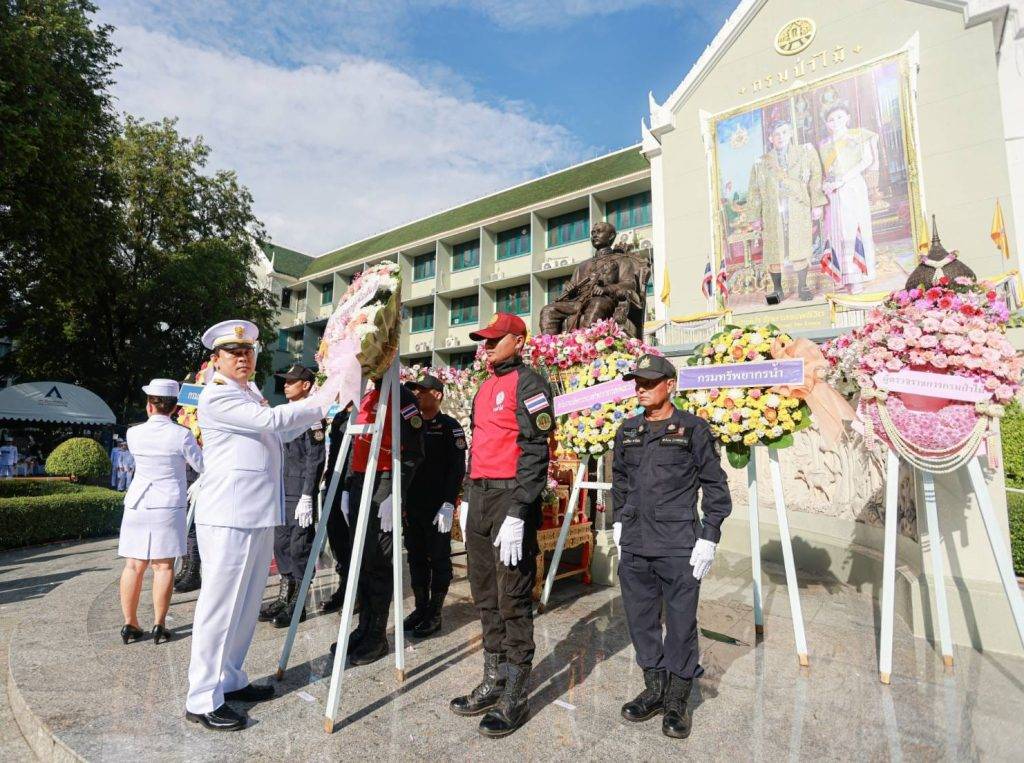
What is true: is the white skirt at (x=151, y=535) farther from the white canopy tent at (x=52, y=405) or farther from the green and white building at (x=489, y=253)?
the green and white building at (x=489, y=253)

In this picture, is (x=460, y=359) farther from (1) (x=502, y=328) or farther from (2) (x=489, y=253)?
(1) (x=502, y=328)

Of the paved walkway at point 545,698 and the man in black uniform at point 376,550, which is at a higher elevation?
the man in black uniform at point 376,550

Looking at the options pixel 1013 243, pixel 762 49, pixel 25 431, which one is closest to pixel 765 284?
pixel 1013 243

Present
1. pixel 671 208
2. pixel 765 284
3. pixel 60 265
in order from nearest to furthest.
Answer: pixel 60 265, pixel 765 284, pixel 671 208

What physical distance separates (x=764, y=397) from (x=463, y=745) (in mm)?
3208

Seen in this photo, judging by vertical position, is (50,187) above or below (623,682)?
above

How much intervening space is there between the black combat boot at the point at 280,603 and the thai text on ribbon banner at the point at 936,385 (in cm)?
525

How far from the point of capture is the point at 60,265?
14.9 metres

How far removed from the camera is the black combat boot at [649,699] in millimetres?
3197

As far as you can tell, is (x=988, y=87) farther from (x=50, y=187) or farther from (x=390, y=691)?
(x=50, y=187)

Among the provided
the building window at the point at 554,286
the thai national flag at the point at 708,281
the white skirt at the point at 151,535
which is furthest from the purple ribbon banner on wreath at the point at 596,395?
the building window at the point at 554,286

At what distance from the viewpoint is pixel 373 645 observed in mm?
4047

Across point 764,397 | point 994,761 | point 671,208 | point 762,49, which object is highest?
point 762,49

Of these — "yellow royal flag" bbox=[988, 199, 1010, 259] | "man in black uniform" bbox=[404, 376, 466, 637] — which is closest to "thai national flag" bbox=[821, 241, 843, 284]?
"yellow royal flag" bbox=[988, 199, 1010, 259]
